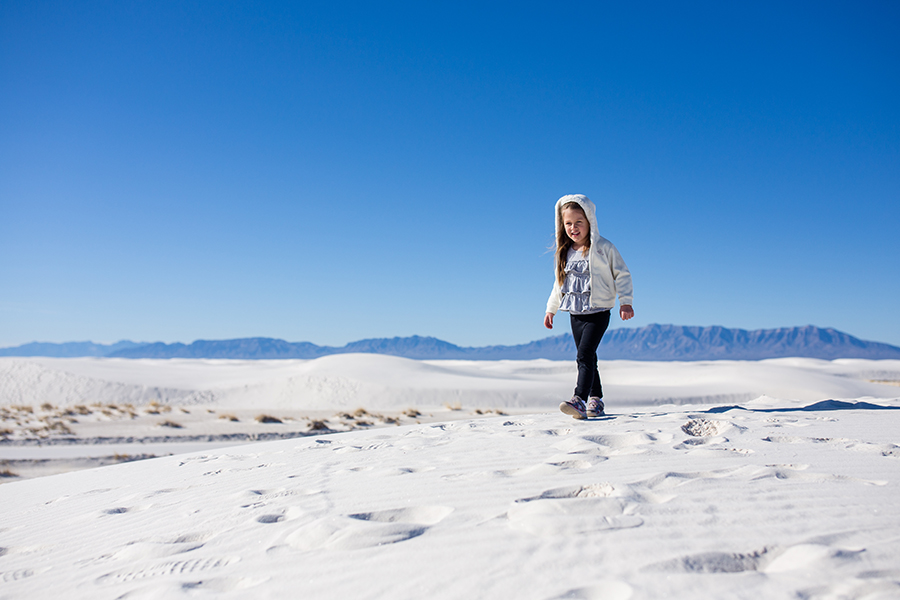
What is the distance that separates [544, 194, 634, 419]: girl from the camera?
4.53 meters

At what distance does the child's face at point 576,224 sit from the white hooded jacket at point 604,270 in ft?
0.19

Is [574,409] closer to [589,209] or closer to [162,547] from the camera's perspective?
[589,209]

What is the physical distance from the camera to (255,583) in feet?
5.04

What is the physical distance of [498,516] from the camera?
189 centimetres

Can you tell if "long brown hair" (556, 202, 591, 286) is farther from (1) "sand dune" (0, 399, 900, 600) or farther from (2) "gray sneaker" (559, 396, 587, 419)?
(1) "sand dune" (0, 399, 900, 600)

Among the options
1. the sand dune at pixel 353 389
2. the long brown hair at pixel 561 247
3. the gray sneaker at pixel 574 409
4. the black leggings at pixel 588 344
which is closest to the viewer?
the gray sneaker at pixel 574 409

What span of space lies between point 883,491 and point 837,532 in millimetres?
625

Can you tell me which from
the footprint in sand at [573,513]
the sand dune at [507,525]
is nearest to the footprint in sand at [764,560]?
the sand dune at [507,525]

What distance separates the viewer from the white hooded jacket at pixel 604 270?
4535mm

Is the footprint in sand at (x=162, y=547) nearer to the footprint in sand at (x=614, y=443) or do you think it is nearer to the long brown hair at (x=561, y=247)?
the footprint in sand at (x=614, y=443)

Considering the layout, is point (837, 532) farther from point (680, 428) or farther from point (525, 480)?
point (680, 428)

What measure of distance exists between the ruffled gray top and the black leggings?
72 mm

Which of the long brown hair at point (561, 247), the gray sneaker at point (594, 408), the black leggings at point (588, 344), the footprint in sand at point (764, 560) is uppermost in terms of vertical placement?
the long brown hair at point (561, 247)

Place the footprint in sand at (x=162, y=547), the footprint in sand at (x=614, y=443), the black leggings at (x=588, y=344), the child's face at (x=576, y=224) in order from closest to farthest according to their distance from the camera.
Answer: the footprint in sand at (x=162, y=547)
the footprint in sand at (x=614, y=443)
the black leggings at (x=588, y=344)
the child's face at (x=576, y=224)
